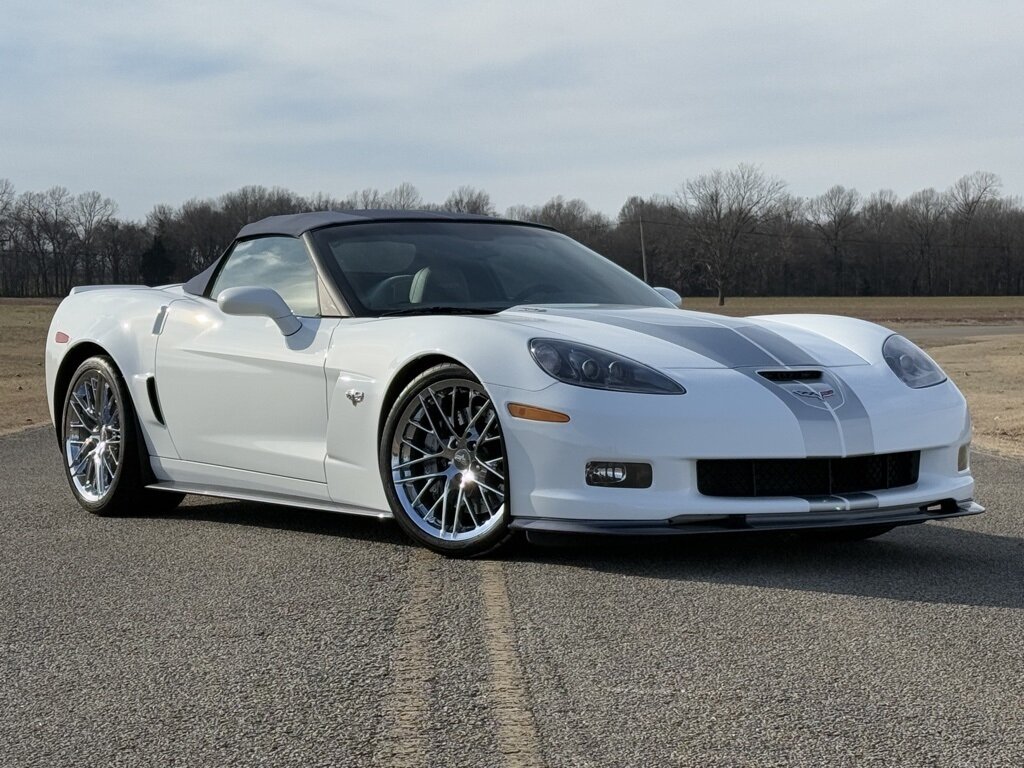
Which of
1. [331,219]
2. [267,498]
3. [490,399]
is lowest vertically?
[267,498]

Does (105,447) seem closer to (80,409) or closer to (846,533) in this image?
(80,409)

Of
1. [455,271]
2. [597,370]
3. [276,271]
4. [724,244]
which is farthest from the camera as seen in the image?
[724,244]

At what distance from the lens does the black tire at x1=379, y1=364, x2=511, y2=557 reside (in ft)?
15.6

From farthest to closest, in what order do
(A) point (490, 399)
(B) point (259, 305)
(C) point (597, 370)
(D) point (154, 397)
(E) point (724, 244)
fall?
1. (E) point (724, 244)
2. (D) point (154, 397)
3. (B) point (259, 305)
4. (A) point (490, 399)
5. (C) point (597, 370)

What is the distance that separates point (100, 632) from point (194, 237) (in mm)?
110750

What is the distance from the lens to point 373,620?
3926mm

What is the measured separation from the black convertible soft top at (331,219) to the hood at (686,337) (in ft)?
3.22

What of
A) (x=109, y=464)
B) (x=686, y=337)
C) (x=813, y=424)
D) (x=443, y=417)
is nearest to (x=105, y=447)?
(x=109, y=464)

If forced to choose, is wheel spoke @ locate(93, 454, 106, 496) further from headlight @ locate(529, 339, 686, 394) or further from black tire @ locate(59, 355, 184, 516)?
headlight @ locate(529, 339, 686, 394)

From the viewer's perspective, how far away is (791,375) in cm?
474

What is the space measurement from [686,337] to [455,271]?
1.24 metres

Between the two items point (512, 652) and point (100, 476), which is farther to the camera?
point (100, 476)

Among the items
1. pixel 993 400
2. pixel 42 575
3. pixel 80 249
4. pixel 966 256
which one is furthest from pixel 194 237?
pixel 42 575

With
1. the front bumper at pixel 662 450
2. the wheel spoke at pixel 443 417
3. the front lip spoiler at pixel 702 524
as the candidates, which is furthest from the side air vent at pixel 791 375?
the wheel spoke at pixel 443 417
